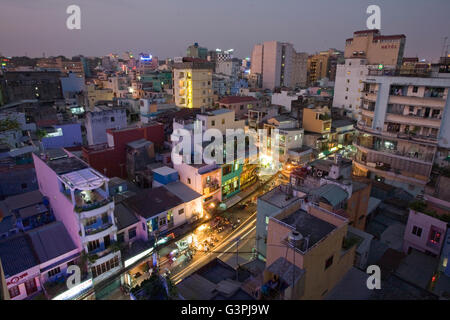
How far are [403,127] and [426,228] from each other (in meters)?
18.1

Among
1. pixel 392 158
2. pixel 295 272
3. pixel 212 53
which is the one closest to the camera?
pixel 295 272

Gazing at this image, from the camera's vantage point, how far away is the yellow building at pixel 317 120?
1667 inches

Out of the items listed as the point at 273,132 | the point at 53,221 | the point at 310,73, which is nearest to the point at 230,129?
the point at 273,132

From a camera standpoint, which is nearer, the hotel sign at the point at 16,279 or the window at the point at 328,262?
the window at the point at 328,262

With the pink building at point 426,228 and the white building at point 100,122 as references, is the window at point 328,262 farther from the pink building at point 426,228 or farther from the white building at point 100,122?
the white building at point 100,122

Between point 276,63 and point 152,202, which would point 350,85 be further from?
point 152,202

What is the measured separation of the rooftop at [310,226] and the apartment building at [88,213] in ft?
43.0

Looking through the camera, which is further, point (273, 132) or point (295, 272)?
point (273, 132)

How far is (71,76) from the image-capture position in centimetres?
7156

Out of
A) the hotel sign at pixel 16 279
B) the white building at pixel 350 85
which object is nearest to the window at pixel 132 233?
the hotel sign at pixel 16 279

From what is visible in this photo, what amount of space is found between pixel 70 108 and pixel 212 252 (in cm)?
4942

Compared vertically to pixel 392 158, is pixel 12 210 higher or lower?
lower

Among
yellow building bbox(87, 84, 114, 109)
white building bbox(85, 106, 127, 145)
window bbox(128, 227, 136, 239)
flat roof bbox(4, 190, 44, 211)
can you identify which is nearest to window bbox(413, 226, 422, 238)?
window bbox(128, 227, 136, 239)

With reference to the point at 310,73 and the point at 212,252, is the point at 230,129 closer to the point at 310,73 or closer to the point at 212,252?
the point at 212,252
